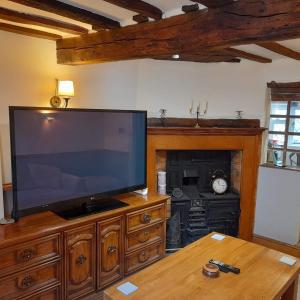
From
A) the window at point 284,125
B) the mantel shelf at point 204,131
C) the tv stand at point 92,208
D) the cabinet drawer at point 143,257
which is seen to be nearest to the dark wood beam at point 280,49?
the window at point 284,125

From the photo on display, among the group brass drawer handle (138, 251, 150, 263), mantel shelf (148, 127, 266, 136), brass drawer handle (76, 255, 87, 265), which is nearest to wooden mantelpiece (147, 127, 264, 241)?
mantel shelf (148, 127, 266, 136)

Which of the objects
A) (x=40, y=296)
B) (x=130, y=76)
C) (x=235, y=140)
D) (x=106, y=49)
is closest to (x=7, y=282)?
(x=40, y=296)

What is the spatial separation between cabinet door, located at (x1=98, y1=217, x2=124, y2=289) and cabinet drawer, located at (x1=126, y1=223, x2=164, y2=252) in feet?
0.36

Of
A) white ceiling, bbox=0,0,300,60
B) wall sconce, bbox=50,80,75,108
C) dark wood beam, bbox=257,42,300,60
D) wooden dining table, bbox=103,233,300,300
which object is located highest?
white ceiling, bbox=0,0,300,60

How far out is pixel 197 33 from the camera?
1942 mm

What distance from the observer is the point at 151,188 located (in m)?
3.52

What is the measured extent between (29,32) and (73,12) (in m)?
0.64

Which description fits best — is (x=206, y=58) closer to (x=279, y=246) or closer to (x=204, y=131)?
(x=204, y=131)

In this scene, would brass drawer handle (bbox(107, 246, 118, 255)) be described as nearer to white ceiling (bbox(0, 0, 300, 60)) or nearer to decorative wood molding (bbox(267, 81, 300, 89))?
white ceiling (bbox(0, 0, 300, 60))

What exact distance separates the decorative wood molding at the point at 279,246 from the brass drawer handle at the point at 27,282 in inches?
110

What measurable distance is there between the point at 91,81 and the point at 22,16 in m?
1.06

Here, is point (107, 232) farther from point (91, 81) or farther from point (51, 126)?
point (91, 81)

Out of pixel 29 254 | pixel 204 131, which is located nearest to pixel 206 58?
pixel 204 131

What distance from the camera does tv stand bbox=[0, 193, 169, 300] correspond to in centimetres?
200
